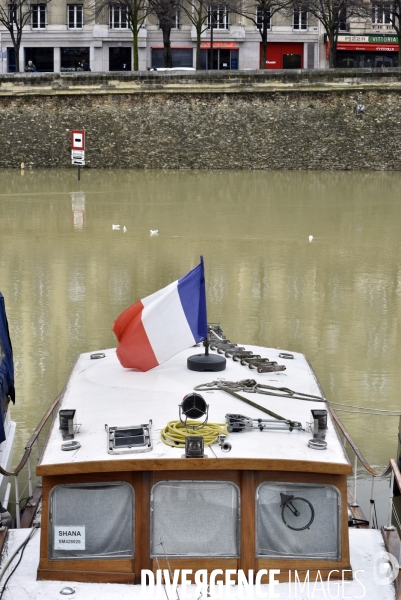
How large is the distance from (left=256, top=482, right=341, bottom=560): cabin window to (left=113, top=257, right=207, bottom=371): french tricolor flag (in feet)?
6.47

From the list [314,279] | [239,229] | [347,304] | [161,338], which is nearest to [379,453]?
[161,338]

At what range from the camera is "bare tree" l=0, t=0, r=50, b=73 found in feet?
148

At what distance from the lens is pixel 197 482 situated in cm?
545

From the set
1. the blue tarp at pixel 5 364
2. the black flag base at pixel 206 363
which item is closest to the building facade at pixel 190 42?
the blue tarp at pixel 5 364

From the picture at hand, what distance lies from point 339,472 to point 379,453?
427 cm

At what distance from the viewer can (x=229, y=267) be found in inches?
720

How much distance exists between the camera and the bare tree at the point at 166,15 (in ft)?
142

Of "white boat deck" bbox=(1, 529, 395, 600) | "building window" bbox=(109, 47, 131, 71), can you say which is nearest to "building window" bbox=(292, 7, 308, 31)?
"building window" bbox=(109, 47, 131, 71)

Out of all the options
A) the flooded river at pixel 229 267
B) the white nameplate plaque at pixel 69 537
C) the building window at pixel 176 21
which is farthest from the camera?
the building window at pixel 176 21

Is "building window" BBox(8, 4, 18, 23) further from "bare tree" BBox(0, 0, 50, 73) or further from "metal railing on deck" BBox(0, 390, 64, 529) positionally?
"metal railing on deck" BBox(0, 390, 64, 529)

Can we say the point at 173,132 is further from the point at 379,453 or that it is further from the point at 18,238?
the point at 379,453

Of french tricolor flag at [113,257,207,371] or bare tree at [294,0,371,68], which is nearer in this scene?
french tricolor flag at [113,257,207,371]

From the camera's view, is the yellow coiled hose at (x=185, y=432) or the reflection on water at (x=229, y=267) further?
the reflection on water at (x=229, y=267)

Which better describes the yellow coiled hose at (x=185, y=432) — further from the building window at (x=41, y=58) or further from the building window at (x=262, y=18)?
the building window at (x=41, y=58)
